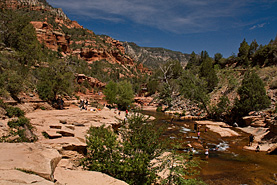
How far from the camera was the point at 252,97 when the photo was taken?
26500 mm

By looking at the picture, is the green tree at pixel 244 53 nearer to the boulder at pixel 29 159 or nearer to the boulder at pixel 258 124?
the boulder at pixel 258 124

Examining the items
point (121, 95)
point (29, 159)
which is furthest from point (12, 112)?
point (121, 95)

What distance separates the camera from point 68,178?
5.73 meters

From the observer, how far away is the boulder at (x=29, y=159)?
16.1ft

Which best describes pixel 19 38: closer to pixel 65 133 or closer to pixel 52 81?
pixel 52 81

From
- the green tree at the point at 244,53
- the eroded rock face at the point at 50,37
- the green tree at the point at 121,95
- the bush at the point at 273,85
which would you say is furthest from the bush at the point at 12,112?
the eroded rock face at the point at 50,37

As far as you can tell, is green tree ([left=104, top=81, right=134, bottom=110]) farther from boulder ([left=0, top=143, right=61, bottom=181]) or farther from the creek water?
boulder ([left=0, top=143, right=61, bottom=181])

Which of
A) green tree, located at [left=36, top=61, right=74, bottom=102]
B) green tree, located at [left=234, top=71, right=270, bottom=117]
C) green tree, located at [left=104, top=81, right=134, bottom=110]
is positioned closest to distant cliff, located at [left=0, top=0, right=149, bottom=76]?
green tree, located at [left=104, top=81, right=134, bottom=110]

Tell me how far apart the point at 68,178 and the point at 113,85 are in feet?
121

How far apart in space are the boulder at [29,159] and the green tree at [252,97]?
1140 inches

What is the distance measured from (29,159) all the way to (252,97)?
3026cm

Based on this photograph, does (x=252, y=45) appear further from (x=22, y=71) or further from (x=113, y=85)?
(x=22, y=71)

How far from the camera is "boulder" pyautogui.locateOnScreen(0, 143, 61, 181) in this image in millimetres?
4914

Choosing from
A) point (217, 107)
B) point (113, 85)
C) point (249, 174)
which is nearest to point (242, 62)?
point (217, 107)
